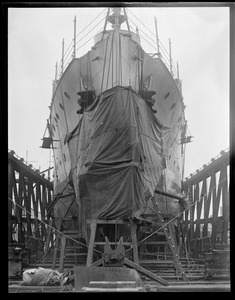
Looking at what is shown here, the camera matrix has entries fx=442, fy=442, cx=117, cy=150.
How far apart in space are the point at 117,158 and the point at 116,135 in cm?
62

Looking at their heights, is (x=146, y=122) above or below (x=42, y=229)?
above

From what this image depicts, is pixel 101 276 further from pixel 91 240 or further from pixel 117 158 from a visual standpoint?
pixel 117 158

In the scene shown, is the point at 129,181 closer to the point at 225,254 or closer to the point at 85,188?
the point at 85,188

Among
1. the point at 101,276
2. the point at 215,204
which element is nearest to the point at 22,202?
the point at 215,204

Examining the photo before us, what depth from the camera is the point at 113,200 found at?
940 cm

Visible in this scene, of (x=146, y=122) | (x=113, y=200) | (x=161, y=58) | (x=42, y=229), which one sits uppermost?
(x=161, y=58)

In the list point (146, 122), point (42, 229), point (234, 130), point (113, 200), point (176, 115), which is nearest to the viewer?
point (234, 130)

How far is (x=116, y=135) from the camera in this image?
402 inches

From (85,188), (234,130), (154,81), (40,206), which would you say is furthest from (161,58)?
(234,130)

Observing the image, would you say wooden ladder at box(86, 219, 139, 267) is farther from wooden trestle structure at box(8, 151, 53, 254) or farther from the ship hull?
wooden trestle structure at box(8, 151, 53, 254)

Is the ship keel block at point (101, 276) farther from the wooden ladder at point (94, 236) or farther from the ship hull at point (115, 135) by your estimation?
the ship hull at point (115, 135)

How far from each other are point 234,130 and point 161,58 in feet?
36.3

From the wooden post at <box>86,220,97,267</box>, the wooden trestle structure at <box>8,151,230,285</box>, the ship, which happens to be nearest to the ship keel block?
the wooden trestle structure at <box>8,151,230,285</box>

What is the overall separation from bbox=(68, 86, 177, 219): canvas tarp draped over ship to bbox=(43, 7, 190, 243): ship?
2 centimetres
